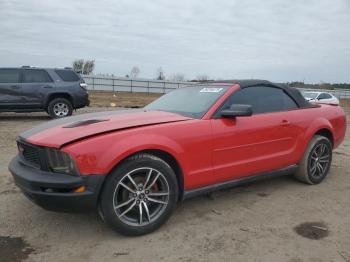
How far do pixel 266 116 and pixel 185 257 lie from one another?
2.27m

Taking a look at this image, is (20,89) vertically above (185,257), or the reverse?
(20,89)

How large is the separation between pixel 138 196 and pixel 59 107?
31.3ft

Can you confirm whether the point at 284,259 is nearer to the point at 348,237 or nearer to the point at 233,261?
the point at 233,261

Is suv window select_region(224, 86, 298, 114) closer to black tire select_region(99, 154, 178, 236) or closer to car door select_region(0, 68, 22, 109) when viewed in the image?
black tire select_region(99, 154, 178, 236)

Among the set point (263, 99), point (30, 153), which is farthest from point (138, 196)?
point (263, 99)

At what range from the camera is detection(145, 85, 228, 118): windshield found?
14.4 feet

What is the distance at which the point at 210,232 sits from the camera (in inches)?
147

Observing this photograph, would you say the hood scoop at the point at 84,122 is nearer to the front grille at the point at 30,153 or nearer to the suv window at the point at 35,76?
the front grille at the point at 30,153

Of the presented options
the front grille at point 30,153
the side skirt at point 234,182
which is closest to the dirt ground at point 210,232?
the side skirt at point 234,182

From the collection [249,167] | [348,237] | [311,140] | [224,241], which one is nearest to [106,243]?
[224,241]

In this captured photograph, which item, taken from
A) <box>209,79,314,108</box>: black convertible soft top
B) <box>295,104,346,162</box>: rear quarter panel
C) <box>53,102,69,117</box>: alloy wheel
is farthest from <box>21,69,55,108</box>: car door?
<box>295,104,346,162</box>: rear quarter panel

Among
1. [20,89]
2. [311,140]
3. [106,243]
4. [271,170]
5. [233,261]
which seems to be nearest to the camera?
[233,261]

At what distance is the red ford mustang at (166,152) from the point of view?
3363mm

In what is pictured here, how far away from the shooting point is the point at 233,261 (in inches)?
125
